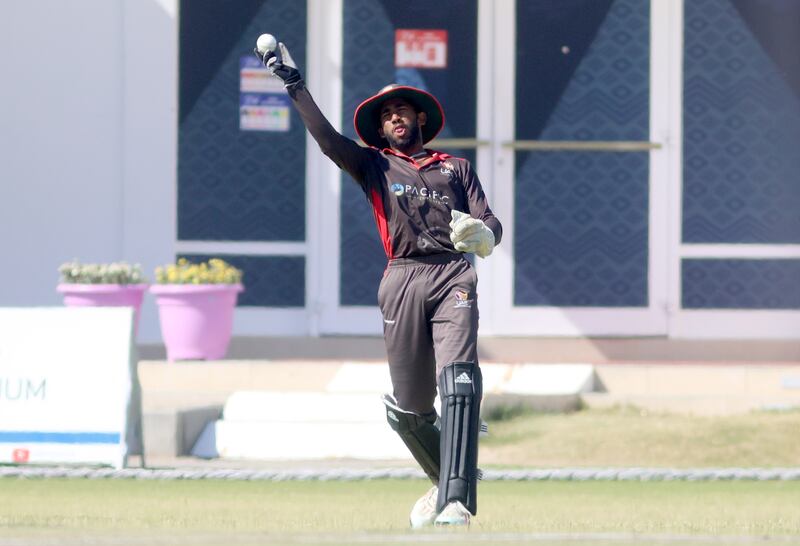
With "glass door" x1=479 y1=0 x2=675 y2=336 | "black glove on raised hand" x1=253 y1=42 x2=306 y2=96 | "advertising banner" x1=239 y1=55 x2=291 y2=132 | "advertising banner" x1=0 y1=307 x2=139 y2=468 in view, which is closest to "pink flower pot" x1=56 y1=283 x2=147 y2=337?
"advertising banner" x1=239 y1=55 x2=291 y2=132

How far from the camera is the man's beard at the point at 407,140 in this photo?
7.50 metres

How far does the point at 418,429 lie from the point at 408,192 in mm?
979

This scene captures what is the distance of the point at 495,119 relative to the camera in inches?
549

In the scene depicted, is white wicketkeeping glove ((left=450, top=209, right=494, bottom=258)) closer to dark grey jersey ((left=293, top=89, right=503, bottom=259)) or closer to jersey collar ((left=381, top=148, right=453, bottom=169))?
dark grey jersey ((left=293, top=89, right=503, bottom=259))

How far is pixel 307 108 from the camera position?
713 centimetres

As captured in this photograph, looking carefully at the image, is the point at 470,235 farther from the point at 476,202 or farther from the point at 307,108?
the point at 307,108

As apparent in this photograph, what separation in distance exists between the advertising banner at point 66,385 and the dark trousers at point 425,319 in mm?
2884

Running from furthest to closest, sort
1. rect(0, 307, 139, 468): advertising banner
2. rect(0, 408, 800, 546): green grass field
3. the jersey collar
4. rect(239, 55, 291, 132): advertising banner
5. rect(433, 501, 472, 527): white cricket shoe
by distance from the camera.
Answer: rect(239, 55, 291, 132): advertising banner
rect(0, 307, 139, 468): advertising banner
the jersey collar
rect(433, 501, 472, 527): white cricket shoe
rect(0, 408, 800, 546): green grass field

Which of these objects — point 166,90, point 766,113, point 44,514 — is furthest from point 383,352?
point 44,514

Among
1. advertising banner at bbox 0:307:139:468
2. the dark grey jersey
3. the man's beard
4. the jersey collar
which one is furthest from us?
advertising banner at bbox 0:307:139:468

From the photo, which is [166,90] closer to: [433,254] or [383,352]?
[383,352]

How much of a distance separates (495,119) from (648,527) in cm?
724

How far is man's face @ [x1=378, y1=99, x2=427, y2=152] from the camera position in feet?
24.6

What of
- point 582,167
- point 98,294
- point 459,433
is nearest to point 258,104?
point 98,294
